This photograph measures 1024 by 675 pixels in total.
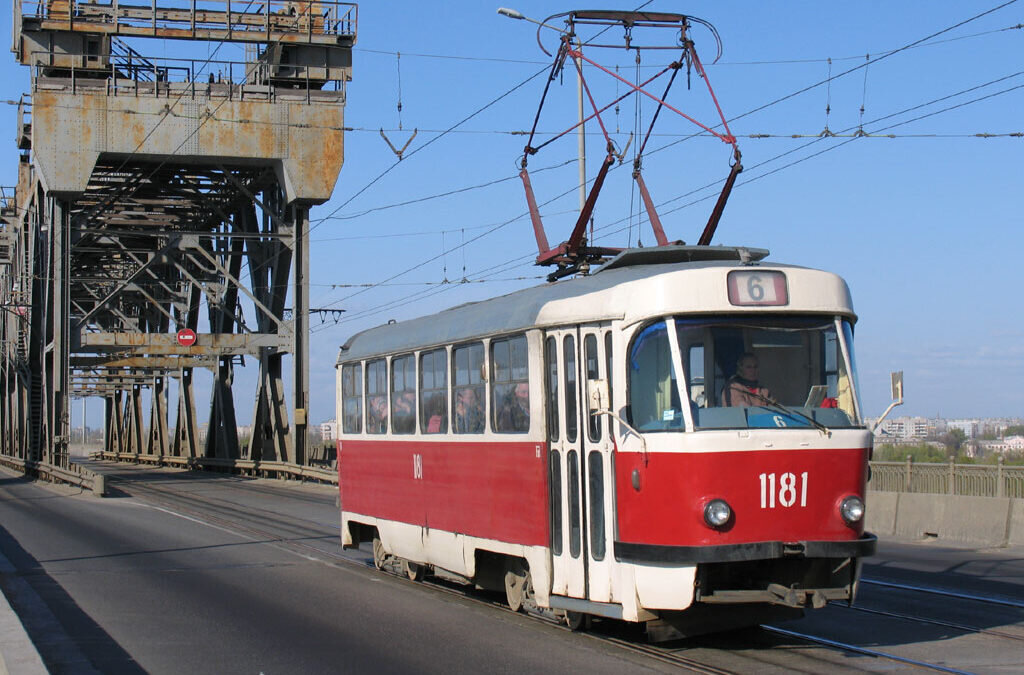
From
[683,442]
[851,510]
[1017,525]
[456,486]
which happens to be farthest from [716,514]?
[1017,525]

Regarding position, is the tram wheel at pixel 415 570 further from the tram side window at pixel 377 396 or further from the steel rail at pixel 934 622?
the steel rail at pixel 934 622

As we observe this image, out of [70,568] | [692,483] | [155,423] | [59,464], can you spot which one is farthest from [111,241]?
[692,483]

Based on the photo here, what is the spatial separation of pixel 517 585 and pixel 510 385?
1.84 m

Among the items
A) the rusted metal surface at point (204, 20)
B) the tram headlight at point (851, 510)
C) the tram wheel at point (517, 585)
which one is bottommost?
the tram wheel at point (517, 585)

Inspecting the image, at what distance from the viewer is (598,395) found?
9141 mm

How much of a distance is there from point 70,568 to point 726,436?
10219 millimetres

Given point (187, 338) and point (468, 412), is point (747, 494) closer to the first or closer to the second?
point (468, 412)

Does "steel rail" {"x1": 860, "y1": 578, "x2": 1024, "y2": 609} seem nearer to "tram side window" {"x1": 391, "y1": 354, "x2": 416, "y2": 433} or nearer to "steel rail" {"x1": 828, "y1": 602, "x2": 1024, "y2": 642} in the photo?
"steel rail" {"x1": 828, "y1": 602, "x2": 1024, "y2": 642}

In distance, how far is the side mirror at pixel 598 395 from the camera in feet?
29.9

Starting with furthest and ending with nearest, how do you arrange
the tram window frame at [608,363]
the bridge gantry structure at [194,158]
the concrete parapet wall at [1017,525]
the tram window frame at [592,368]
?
the bridge gantry structure at [194,158] < the concrete parapet wall at [1017,525] < the tram window frame at [592,368] < the tram window frame at [608,363]

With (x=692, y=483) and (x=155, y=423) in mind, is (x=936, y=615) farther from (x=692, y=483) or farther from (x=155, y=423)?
(x=155, y=423)

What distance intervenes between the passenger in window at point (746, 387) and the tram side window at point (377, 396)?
6.02 meters

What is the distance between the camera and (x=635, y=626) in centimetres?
1055

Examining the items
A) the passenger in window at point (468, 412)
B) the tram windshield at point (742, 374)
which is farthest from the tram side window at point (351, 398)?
the tram windshield at point (742, 374)
